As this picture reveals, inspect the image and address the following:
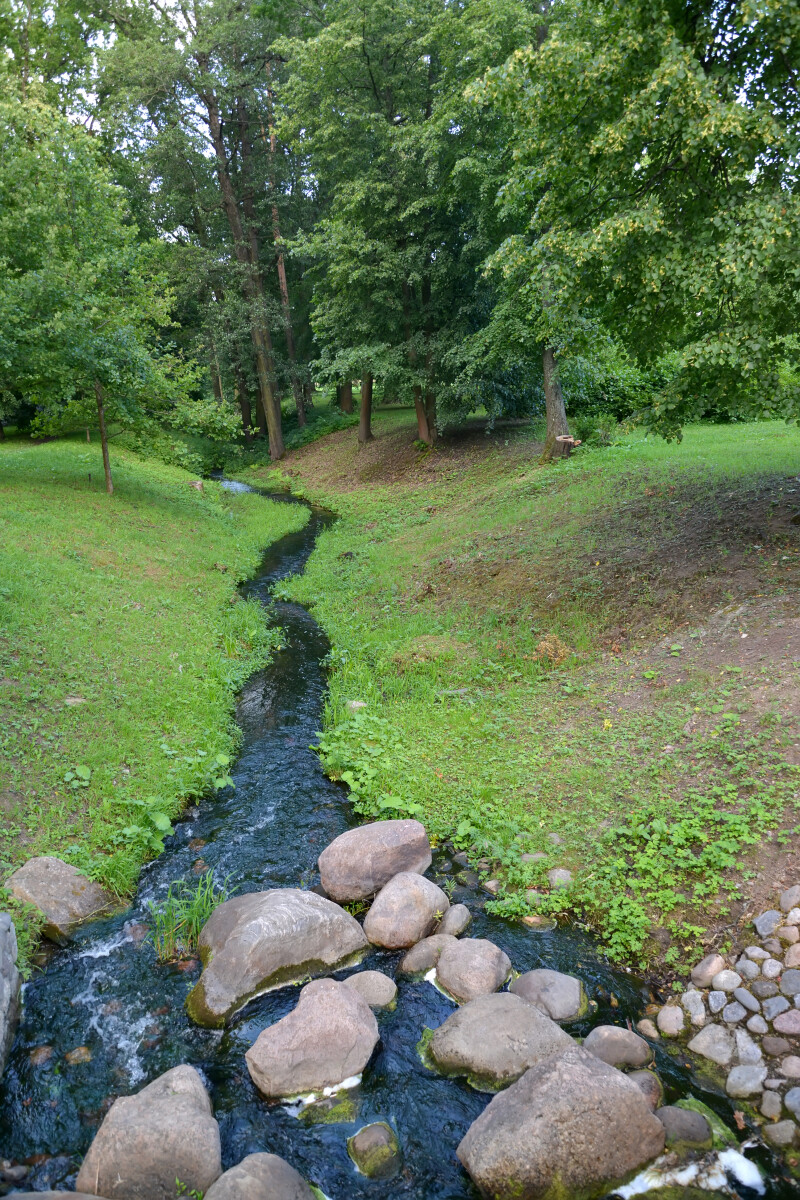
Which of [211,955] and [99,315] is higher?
[99,315]

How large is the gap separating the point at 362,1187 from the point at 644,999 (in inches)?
97.7

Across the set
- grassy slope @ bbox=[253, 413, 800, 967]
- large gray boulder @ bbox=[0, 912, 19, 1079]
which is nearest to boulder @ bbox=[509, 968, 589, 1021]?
grassy slope @ bbox=[253, 413, 800, 967]

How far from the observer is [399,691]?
36.7 feet

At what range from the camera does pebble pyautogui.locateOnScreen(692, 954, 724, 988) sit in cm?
566

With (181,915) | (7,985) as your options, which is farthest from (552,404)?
(7,985)

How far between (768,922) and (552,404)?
16324 mm

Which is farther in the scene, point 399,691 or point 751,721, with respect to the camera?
point 399,691

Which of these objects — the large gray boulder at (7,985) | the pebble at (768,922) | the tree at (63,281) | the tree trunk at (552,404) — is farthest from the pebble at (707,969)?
the tree at (63,281)

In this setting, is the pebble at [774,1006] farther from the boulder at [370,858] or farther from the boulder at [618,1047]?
the boulder at [370,858]

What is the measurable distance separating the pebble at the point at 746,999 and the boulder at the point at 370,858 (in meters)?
3.07

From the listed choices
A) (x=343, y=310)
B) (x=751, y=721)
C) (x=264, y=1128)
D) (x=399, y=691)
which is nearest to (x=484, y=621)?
(x=399, y=691)

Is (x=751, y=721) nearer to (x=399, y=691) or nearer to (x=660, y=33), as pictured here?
(x=399, y=691)

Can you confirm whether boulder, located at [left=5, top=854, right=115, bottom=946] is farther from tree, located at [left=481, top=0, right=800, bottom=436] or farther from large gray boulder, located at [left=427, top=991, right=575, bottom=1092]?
tree, located at [left=481, top=0, right=800, bottom=436]

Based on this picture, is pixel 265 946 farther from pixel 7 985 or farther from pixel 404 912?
pixel 7 985
